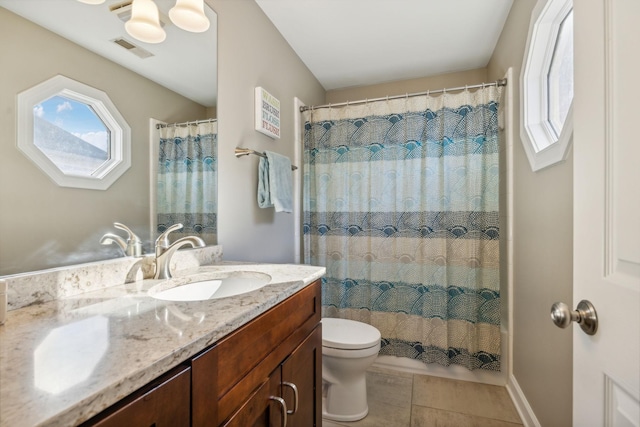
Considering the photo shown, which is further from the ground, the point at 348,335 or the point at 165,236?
the point at 165,236

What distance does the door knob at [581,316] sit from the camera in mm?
586

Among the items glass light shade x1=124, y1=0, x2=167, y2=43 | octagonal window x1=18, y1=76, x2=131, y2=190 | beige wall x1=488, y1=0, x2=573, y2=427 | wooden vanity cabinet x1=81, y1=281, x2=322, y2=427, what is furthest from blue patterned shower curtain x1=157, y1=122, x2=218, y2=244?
beige wall x1=488, y1=0, x2=573, y2=427

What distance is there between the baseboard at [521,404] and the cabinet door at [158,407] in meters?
1.71

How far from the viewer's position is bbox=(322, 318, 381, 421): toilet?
1.58m

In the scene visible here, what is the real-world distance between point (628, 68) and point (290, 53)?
6.80ft

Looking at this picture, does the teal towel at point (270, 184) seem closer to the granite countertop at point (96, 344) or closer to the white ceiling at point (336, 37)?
the white ceiling at point (336, 37)

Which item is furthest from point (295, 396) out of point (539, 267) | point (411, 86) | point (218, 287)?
point (411, 86)

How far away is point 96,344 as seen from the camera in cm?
51

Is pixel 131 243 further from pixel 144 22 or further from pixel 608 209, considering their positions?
pixel 608 209

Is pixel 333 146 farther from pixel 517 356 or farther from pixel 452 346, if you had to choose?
pixel 517 356

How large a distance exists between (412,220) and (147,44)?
1791mm

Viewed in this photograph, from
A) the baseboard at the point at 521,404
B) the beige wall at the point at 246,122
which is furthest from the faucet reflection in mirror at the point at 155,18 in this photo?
the baseboard at the point at 521,404

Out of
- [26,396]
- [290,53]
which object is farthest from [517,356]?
Result: [290,53]

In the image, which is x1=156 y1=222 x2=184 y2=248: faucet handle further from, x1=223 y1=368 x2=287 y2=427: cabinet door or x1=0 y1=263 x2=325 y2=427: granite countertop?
x1=223 y1=368 x2=287 y2=427: cabinet door
